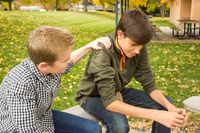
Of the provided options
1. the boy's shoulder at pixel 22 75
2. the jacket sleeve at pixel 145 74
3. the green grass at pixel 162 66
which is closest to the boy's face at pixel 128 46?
the jacket sleeve at pixel 145 74

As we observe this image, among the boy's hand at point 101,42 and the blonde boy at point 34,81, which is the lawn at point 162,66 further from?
the blonde boy at point 34,81

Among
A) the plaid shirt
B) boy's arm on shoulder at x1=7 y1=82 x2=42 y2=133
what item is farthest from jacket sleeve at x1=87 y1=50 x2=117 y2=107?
boy's arm on shoulder at x1=7 y1=82 x2=42 y2=133

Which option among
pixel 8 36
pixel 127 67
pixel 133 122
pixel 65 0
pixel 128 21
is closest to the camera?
pixel 128 21

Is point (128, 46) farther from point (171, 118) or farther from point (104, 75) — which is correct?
point (171, 118)

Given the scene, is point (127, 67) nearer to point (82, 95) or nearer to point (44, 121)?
point (82, 95)

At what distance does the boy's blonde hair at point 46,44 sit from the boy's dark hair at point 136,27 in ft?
2.30

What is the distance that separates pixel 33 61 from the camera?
2.76 metres

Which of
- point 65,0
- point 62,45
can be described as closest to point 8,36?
point 62,45

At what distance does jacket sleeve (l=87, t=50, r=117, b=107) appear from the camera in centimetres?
330

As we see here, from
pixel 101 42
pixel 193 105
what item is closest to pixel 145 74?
pixel 193 105

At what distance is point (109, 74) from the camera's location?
10.9ft

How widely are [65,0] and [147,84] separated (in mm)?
46684

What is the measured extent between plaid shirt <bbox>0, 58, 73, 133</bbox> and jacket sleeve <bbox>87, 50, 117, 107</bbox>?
1.72ft

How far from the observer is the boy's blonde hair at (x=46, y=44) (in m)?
2.68
